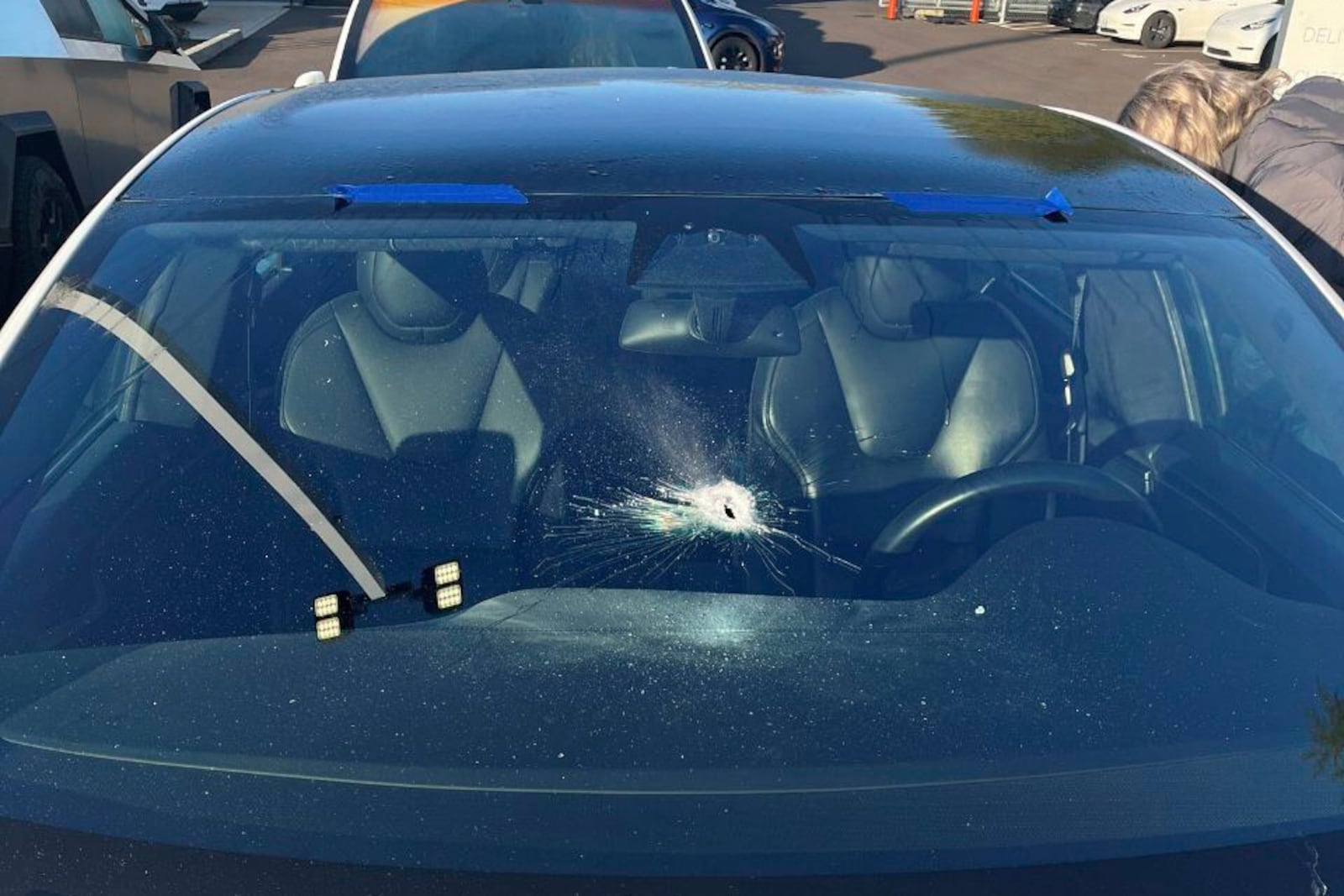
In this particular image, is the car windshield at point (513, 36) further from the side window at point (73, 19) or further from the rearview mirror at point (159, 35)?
the rearview mirror at point (159, 35)

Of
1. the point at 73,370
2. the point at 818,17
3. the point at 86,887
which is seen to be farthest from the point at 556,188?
the point at 818,17

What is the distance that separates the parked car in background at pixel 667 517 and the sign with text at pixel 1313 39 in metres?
10.2

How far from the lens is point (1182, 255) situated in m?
2.16

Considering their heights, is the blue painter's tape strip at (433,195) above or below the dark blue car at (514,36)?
above

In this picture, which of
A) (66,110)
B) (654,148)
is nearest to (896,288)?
(654,148)

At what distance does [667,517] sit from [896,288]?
1.80 ft

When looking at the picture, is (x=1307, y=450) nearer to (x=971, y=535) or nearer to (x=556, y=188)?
(x=971, y=535)

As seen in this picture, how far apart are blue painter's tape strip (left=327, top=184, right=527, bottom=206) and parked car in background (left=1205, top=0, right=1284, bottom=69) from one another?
19023mm

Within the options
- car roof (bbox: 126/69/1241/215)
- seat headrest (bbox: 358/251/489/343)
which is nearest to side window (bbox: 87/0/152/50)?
car roof (bbox: 126/69/1241/215)

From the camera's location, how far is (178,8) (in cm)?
1919

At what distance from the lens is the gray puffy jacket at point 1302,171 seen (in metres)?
3.90

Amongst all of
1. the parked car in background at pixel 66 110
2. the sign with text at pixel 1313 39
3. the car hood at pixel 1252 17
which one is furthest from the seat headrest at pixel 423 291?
the car hood at pixel 1252 17

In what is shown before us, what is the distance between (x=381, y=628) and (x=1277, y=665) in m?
1.13

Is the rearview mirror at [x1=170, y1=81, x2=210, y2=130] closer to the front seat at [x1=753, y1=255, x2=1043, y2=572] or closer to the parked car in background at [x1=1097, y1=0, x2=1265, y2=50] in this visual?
the front seat at [x1=753, y1=255, x2=1043, y2=572]
